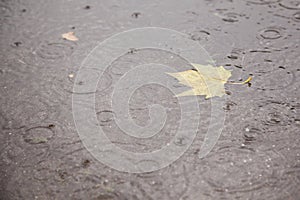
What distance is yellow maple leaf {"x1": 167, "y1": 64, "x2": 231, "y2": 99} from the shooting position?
4.68ft

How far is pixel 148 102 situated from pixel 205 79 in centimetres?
26

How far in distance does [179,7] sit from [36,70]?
2.83ft

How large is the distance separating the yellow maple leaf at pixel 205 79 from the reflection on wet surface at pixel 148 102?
0.04 metres

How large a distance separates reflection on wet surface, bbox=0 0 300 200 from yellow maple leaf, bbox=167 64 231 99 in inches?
1.6

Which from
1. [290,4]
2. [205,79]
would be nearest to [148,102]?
[205,79]

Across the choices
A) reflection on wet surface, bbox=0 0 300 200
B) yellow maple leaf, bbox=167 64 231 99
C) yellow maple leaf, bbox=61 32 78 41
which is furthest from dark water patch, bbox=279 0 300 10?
yellow maple leaf, bbox=61 32 78 41

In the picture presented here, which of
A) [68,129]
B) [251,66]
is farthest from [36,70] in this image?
[251,66]

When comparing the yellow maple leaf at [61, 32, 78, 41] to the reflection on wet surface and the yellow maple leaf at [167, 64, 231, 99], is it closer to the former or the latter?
the reflection on wet surface

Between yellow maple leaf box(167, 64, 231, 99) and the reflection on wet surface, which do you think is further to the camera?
yellow maple leaf box(167, 64, 231, 99)

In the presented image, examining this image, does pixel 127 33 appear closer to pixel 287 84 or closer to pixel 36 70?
pixel 36 70

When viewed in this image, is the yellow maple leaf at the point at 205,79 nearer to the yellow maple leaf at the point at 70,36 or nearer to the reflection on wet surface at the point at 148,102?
the reflection on wet surface at the point at 148,102

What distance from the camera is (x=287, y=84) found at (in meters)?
1.46

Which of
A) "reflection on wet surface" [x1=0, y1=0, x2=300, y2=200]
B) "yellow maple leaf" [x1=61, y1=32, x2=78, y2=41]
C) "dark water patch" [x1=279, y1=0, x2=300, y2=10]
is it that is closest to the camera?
"reflection on wet surface" [x1=0, y1=0, x2=300, y2=200]

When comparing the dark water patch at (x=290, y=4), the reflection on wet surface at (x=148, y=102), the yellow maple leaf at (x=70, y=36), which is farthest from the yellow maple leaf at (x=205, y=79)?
the dark water patch at (x=290, y=4)
